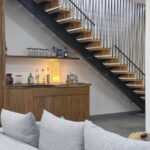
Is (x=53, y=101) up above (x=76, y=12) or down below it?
below

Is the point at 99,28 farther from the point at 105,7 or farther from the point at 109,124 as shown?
the point at 109,124

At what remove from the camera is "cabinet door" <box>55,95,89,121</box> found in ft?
21.1

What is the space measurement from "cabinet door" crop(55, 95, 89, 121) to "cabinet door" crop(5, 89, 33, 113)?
66 centimetres

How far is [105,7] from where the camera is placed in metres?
7.54

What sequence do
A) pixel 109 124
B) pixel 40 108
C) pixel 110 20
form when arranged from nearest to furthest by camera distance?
pixel 40 108, pixel 109 124, pixel 110 20

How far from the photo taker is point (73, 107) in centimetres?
661

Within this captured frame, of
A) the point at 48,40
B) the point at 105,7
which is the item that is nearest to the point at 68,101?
the point at 48,40

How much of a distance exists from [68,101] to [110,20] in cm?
287

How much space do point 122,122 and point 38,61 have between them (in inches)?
104

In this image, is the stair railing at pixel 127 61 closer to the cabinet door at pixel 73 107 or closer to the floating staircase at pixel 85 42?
the floating staircase at pixel 85 42

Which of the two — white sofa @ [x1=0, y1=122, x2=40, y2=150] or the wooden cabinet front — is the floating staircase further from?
white sofa @ [x1=0, y1=122, x2=40, y2=150]

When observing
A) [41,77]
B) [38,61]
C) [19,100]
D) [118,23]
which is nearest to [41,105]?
[19,100]

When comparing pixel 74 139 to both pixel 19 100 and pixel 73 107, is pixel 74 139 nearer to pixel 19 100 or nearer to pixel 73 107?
pixel 19 100

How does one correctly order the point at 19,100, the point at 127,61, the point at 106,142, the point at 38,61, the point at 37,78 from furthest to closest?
the point at 127,61, the point at 38,61, the point at 37,78, the point at 19,100, the point at 106,142
